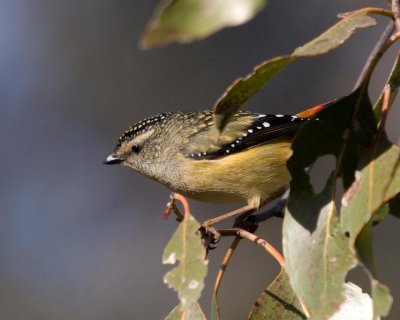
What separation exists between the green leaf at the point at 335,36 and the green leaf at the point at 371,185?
1.10ft

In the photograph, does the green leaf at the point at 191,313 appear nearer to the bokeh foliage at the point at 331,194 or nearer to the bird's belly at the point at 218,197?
the bokeh foliage at the point at 331,194

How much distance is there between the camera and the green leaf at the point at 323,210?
7.61 ft

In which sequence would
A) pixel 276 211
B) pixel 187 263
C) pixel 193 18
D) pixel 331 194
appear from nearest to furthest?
pixel 193 18 → pixel 331 194 → pixel 187 263 → pixel 276 211

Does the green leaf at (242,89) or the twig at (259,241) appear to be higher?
the green leaf at (242,89)

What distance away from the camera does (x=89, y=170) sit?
1141cm

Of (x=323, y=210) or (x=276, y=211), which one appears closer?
(x=323, y=210)

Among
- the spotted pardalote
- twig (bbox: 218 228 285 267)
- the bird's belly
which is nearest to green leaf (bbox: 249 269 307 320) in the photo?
twig (bbox: 218 228 285 267)

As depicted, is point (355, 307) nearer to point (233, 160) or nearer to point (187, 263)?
point (187, 263)

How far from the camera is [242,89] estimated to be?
2.24 m

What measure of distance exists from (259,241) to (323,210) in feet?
1.59

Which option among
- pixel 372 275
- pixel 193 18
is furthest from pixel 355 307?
pixel 193 18

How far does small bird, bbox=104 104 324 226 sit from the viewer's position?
4344 millimetres

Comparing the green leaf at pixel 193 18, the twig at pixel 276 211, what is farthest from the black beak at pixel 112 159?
the green leaf at pixel 193 18

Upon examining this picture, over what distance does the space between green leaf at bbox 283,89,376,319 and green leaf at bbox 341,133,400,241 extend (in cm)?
7
